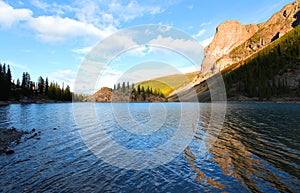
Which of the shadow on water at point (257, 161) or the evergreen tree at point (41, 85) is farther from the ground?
the evergreen tree at point (41, 85)

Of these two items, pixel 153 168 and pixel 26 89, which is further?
pixel 26 89

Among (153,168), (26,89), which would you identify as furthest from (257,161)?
(26,89)

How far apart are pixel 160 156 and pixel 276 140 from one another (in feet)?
65.3

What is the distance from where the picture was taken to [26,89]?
15612 cm

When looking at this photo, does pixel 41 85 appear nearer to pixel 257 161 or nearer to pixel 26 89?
pixel 26 89

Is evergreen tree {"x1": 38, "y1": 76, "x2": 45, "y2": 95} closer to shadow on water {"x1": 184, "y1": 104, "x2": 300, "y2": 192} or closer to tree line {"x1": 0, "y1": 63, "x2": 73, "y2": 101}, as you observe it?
tree line {"x1": 0, "y1": 63, "x2": 73, "y2": 101}

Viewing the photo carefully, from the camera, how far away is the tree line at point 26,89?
119625mm

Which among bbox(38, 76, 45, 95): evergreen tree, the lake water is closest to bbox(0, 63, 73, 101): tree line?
bbox(38, 76, 45, 95): evergreen tree

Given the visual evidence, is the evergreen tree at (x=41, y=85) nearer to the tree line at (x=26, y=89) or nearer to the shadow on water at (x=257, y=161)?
the tree line at (x=26, y=89)

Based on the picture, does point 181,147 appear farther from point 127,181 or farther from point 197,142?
point 127,181

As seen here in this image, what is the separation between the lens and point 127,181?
48.2ft

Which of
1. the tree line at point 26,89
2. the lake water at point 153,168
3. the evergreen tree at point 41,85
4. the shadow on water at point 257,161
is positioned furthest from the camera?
the evergreen tree at point 41,85

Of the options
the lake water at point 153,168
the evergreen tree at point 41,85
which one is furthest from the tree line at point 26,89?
the lake water at point 153,168

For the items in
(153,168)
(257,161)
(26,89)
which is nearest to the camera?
(153,168)
